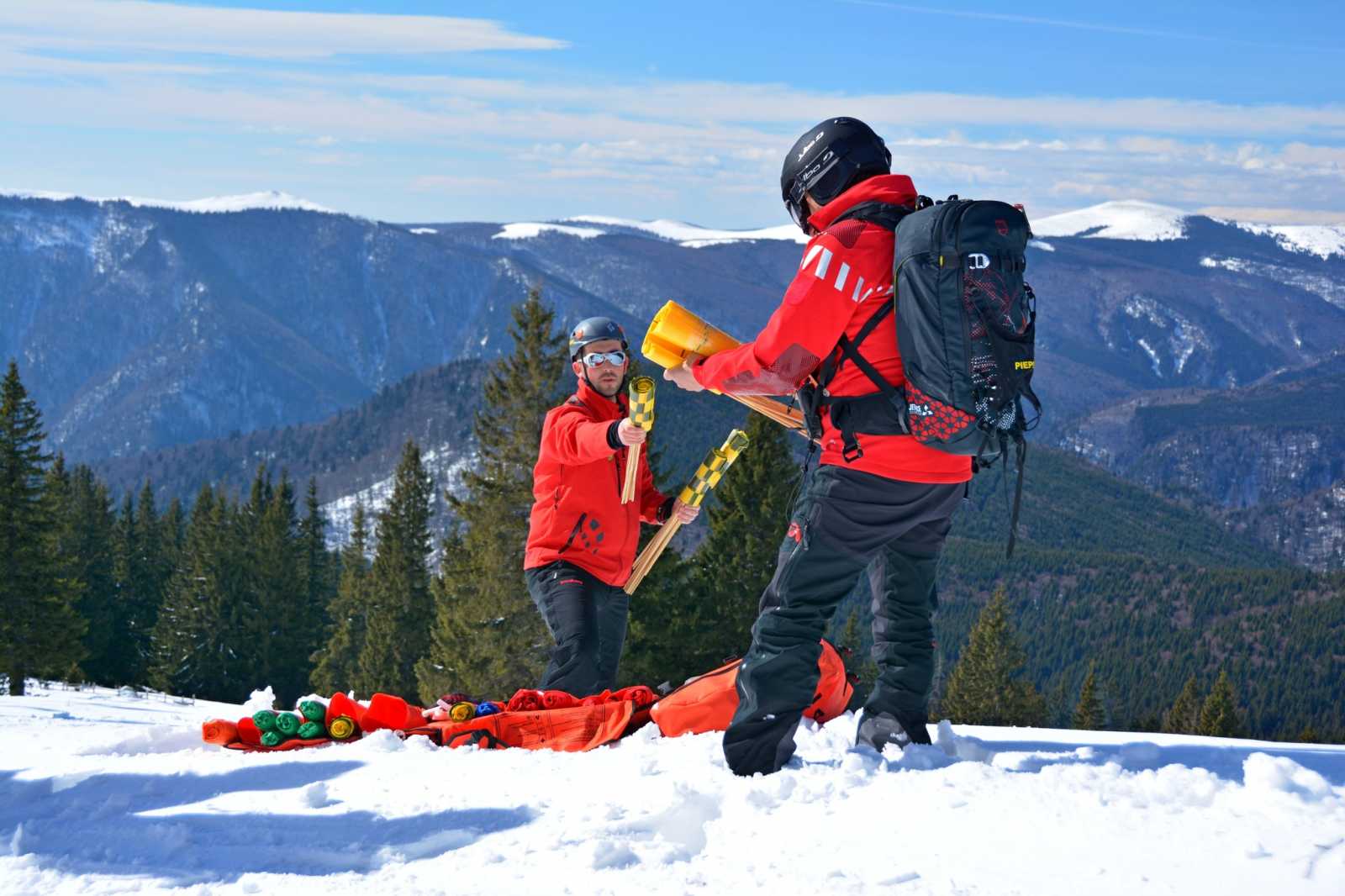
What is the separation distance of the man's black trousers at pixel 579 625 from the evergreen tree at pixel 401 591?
1523 inches

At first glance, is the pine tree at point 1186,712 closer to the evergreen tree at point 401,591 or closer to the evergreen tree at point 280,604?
the evergreen tree at point 401,591

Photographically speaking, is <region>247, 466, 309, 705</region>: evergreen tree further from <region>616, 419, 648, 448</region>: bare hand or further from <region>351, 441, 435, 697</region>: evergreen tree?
<region>616, 419, 648, 448</region>: bare hand

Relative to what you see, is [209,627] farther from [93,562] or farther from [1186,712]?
[1186,712]

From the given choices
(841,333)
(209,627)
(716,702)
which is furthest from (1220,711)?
(841,333)

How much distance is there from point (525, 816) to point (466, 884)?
77cm

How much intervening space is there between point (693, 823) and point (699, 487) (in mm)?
3419

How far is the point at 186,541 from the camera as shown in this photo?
5847 centimetres

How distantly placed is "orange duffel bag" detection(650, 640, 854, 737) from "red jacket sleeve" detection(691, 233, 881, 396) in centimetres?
178

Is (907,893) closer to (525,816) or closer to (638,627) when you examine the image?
(525,816)

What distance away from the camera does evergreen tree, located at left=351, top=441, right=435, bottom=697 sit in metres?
44.8

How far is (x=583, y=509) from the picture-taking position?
737 cm

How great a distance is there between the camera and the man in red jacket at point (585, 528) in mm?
7145

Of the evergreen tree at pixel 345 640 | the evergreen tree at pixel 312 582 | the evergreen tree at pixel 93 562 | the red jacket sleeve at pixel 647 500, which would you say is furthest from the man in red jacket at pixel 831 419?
the evergreen tree at pixel 93 562

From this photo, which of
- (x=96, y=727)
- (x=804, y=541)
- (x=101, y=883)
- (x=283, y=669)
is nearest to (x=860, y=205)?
(x=804, y=541)
